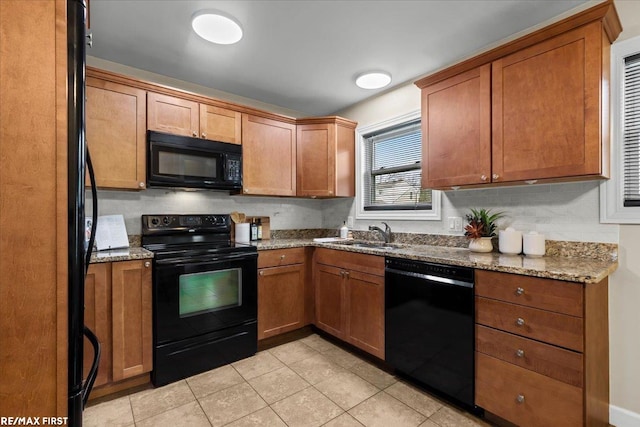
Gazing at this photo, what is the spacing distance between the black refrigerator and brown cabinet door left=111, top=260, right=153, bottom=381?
1233 mm

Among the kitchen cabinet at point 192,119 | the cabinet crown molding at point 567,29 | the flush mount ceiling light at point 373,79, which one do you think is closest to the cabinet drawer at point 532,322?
the cabinet crown molding at point 567,29

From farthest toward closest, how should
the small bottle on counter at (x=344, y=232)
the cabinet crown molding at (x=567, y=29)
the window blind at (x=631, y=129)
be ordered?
the small bottle on counter at (x=344, y=232)
the window blind at (x=631, y=129)
the cabinet crown molding at (x=567, y=29)

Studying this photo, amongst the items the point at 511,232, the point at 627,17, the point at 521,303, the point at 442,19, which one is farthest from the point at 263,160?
the point at 627,17

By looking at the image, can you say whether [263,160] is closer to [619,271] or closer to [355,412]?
[355,412]

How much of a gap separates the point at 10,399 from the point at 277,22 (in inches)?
88.1

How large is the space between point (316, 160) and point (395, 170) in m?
0.86

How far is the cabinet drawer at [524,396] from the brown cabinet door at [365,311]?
0.76m

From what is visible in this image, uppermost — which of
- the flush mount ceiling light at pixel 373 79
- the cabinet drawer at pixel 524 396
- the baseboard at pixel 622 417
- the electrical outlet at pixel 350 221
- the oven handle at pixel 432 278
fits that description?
the flush mount ceiling light at pixel 373 79

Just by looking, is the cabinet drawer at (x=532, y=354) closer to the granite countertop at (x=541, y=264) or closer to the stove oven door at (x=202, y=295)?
the granite countertop at (x=541, y=264)

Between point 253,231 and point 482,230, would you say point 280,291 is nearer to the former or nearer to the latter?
point 253,231

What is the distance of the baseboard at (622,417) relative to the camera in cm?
164

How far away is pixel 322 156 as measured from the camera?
10.7 feet

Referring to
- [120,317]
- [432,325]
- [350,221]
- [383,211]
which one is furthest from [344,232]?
[120,317]

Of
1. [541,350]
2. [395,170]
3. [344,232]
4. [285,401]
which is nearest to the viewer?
[541,350]
